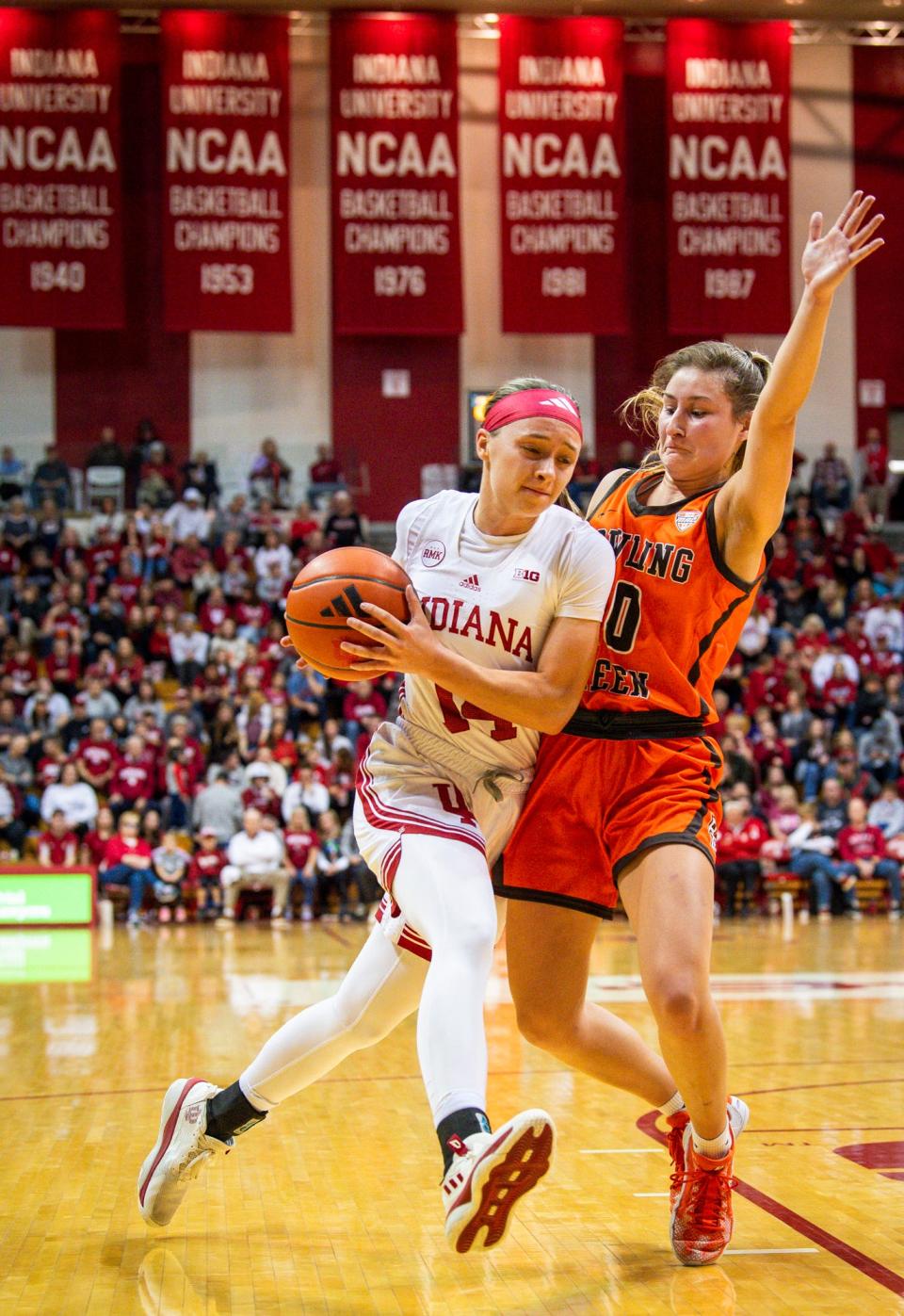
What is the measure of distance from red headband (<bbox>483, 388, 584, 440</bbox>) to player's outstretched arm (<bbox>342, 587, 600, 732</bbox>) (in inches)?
18.8

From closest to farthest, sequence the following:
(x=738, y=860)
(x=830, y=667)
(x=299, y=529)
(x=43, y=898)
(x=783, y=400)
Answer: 1. (x=783, y=400)
2. (x=43, y=898)
3. (x=738, y=860)
4. (x=830, y=667)
5. (x=299, y=529)

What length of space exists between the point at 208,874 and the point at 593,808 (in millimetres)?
11057

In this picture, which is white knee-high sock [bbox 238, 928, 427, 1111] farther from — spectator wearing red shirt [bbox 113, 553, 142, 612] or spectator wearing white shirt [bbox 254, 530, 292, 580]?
spectator wearing white shirt [bbox 254, 530, 292, 580]

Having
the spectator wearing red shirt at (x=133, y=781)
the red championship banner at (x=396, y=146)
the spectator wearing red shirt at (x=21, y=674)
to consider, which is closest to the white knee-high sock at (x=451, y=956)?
the spectator wearing red shirt at (x=133, y=781)

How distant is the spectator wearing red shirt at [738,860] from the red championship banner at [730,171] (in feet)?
29.3

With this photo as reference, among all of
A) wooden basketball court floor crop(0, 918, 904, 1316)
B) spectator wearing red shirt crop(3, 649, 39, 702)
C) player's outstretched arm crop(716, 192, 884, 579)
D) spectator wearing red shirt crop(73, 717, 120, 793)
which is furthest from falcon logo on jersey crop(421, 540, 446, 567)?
spectator wearing red shirt crop(3, 649, 39, 702)

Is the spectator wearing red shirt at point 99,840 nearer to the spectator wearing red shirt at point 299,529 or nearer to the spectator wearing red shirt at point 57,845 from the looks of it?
the spectator wearing red shirt at point 57,845

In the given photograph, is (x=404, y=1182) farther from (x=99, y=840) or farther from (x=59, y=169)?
(x=59, y=169)

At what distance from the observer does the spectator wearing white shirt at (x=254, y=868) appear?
564 inches

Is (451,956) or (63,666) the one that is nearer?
(451,956)

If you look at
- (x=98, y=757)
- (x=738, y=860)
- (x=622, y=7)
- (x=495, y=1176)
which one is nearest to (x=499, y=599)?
(x=495, y=1176)

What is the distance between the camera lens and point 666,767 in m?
3.85

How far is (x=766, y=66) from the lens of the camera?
2103 cm

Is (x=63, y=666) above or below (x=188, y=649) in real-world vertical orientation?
below
